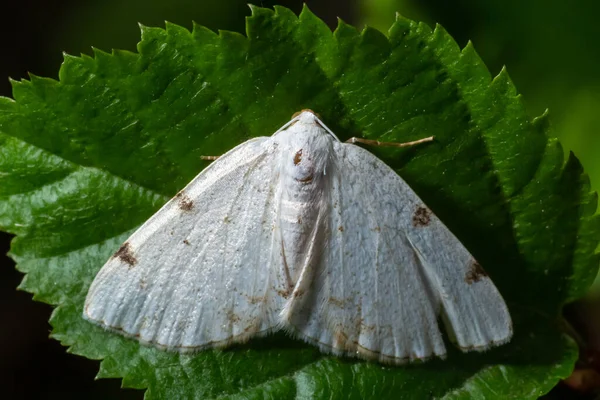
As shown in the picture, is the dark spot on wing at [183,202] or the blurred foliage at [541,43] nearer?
the dark spot on wing at [183,202]

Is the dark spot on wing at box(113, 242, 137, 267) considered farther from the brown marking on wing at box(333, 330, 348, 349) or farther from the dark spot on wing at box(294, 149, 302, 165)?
the brown marking on wing at box(333, 330, 348, 349)

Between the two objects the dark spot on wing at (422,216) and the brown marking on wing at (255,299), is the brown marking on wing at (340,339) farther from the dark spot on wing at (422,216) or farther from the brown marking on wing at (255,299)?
the dark spot on wing at (422,216)

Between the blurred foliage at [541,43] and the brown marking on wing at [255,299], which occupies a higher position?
the blurred foliage at [541,43]

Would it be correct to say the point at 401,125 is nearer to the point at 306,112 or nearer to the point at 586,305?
the point at 306,112

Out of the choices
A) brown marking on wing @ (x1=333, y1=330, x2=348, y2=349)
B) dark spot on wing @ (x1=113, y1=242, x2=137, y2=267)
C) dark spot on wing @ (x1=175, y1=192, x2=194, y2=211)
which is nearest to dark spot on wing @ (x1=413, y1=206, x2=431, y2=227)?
brown marking on wing @ (x1=333, y1=330, x2=348, y2=349)

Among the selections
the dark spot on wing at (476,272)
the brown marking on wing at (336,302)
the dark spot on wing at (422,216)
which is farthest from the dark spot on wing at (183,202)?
the dark spot on wing at (476,272)

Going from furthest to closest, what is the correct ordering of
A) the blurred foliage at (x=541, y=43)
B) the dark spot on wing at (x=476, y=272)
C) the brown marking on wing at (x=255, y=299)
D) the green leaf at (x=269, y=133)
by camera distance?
the blurred foliage at (x=541, y=43)
the brown marking on wing at (x=255, y=299)
the dark spot on wing at (x=476, y=272)
the green leaf at (x=269, y=133)

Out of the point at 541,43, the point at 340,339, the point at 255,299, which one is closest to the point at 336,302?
the point at 340,339

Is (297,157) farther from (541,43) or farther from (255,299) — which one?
(541,43)
